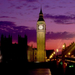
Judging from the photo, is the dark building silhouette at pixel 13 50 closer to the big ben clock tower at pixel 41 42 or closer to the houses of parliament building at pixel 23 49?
the houses of parliament building at pixel 23 49

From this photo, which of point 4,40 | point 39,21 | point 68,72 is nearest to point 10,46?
point 4,40

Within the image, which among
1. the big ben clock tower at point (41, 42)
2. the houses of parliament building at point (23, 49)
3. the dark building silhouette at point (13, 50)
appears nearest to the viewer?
the dark building silhouette at point (13, 50)

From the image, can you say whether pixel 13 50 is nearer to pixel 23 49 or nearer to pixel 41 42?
pixel 23 49

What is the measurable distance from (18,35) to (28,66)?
2413 centimetres

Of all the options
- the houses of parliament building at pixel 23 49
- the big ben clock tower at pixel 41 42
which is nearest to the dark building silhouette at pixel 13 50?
the houses of parliament building at pixel 23 49

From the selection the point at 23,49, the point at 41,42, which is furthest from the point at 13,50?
the point at 41,42

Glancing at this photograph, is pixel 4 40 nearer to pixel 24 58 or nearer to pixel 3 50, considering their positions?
pixel 3 50

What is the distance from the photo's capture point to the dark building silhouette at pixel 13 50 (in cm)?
8050

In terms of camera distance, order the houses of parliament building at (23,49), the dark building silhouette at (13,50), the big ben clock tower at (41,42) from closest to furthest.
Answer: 1. the dark building silhouette at (13,50)
2. the houses of parliament building at (23,49)
3. the big ben clock tower at (41,42)

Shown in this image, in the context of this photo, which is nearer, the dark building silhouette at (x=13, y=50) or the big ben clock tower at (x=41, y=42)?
the dark building silhouette at (x=13, y=50)

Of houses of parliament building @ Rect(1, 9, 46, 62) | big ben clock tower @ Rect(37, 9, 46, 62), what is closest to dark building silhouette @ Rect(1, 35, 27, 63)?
houses of parliament building @ Rect(1, 9, 46, 62)

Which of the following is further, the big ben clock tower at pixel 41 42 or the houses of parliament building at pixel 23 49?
the big ben clock tower at pixel 41 42

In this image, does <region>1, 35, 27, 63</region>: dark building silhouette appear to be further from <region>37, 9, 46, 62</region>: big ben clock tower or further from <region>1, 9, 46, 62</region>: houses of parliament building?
<region>37, 9, 46, 62</region>: big ben clock tower

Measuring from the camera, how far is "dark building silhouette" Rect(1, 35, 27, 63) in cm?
8050
